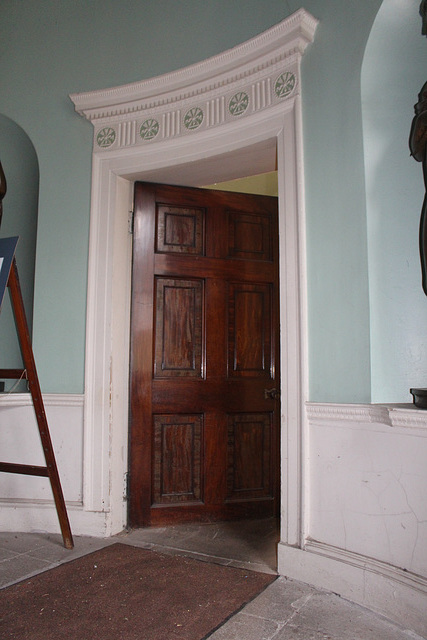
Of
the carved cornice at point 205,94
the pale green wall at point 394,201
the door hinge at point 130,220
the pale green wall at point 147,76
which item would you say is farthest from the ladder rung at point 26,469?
the carved cornice at point 205,94

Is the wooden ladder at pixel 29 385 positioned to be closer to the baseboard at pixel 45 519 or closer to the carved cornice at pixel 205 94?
the baseboard at pixel 45 519

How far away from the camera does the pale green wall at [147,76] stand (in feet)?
7.49

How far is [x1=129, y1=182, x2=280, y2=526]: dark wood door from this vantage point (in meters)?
3.10

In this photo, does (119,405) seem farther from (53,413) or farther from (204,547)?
(204,547)

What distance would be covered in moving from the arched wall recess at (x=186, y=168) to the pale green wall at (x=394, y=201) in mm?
364

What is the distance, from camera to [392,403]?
2143 millimetres

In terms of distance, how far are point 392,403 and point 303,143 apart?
1.34 m

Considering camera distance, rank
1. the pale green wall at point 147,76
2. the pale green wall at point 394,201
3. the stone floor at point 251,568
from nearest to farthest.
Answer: the stone floor at point 251,568, the pale green wall at point 394,201, the pale green wall at point 147,76

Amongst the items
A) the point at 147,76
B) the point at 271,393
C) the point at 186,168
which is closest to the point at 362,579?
the point at 271,393

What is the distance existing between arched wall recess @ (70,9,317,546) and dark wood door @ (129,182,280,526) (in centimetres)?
12

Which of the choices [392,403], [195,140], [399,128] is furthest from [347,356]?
[195,140]

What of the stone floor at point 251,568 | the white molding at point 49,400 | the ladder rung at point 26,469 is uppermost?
the white molding at point 49,400

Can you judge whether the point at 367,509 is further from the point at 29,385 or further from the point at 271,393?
the point at 29,385

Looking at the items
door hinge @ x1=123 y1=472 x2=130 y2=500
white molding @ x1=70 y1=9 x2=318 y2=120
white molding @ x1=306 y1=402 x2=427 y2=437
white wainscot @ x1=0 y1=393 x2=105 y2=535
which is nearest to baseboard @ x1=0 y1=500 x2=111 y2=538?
white wainscot @ x1=0 y1=393 x2=105 y2=535
